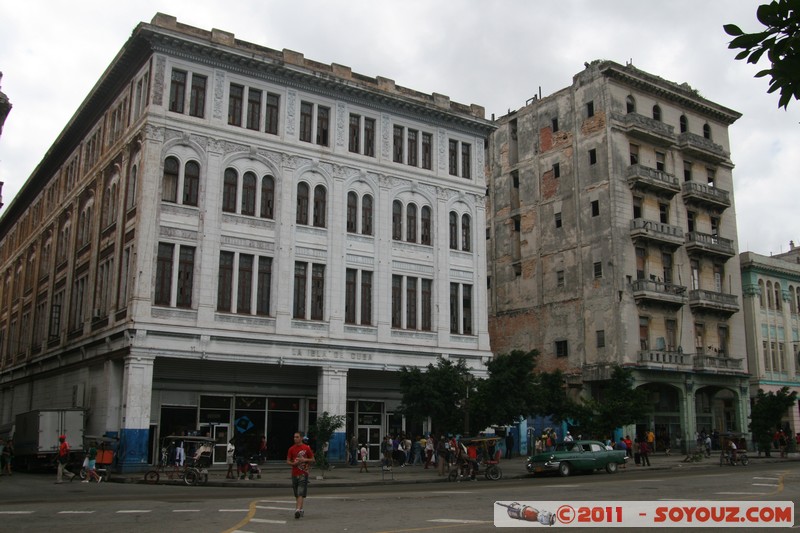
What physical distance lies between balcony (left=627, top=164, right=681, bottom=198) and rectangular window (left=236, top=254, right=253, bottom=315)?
27.8m

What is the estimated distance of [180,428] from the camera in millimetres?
36000

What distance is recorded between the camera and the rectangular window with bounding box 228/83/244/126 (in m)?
37.8

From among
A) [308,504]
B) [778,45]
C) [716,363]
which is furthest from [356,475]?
[716,363]

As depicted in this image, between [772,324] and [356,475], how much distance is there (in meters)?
44.6

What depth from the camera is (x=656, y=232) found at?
5253 cm

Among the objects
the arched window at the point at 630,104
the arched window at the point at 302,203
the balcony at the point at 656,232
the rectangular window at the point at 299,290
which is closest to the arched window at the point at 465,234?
the arched window at the point at 302,203

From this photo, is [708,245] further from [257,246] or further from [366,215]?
[257,246]

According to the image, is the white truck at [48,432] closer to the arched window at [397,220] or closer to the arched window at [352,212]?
the arched window at [352,212]

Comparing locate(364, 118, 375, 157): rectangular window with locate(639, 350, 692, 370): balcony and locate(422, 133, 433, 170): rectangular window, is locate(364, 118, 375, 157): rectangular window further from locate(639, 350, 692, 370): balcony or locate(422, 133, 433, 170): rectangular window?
locate(639, 350, 692, 370): balcony

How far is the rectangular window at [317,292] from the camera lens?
38.6 meters

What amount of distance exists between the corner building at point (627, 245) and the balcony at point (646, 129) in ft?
0.35

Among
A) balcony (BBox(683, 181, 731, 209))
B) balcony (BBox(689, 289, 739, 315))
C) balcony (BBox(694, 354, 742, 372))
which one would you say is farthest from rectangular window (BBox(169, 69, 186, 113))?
balcony (BBox(694, 354, 742, 372))

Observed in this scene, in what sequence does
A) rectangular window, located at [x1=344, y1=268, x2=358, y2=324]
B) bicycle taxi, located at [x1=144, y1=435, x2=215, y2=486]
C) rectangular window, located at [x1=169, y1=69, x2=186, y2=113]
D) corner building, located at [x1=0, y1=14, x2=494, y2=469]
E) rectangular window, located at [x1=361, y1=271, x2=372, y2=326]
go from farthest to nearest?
1. rectangular window, located at [x1=361, y1=271, x2=372, y2=326]
2. rectangular window, located at [x1=344, y1=268, x2=358, y2=324]
3. rectangular window, located at [x1=169, y1=69, x2=186, y2=113]
4. corner building, located at [x1=0, y1=14, x2=494, y2=469]
5. bicycle taxi, located at [x1=144, y1=435, x2=215, y2=486]

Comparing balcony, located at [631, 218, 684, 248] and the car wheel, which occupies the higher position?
balcony, located at [631, 218, 684, 248]
